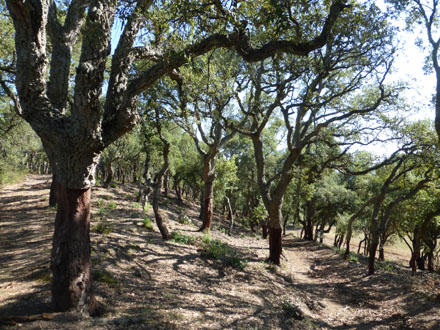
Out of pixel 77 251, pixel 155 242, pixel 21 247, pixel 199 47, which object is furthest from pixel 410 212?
pixel 21 247

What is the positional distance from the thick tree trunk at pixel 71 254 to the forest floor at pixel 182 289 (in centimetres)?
25

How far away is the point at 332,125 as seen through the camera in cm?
1393

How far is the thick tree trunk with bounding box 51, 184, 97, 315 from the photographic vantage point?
4.10 m

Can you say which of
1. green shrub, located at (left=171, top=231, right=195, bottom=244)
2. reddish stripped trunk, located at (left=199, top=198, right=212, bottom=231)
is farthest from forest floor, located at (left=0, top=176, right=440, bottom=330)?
reddish stripped trunk, located at (left=199, top=198, right=212, bottom=231)

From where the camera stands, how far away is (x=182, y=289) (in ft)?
23.4

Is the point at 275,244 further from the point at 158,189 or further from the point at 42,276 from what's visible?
the point at 42,276

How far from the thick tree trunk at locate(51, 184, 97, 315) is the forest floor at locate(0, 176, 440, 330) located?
25 centimetres

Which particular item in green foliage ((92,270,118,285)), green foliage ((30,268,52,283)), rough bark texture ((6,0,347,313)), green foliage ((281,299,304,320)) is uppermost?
rough bark texture ((6,0,347,313))

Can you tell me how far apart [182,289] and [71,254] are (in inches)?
153

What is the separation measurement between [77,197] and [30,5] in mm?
2917

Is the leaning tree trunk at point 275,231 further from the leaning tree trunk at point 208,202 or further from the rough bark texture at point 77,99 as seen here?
the rough bark texture at point 77,99

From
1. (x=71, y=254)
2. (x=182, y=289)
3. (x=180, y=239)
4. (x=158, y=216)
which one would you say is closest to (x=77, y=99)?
(x=71, y=254)

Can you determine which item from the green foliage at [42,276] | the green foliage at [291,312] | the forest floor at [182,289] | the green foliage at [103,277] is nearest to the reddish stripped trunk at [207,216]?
the forest floor at [182,289]

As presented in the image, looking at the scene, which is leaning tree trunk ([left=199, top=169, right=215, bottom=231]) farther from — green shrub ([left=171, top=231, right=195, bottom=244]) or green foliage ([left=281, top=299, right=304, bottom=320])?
green foliage ([left=281, top=299, right=304, bottom=320])
